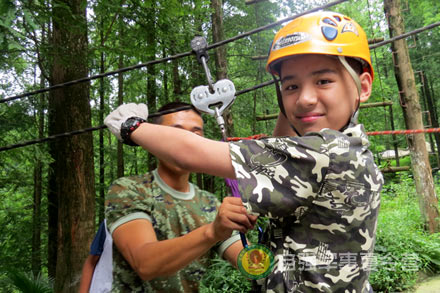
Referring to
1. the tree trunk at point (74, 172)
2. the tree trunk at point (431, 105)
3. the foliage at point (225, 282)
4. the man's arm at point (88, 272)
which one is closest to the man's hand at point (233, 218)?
the man's arm at point (88, 272)

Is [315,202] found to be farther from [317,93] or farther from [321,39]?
[321,39]

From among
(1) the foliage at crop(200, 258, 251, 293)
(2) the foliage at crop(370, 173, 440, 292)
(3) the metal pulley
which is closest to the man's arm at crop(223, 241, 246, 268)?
(3) the metal pulley

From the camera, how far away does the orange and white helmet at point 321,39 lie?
4.36 ft

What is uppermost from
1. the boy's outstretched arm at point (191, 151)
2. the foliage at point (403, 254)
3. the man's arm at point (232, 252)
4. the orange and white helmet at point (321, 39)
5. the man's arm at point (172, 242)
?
the orange and white helmet at point (321, 39)

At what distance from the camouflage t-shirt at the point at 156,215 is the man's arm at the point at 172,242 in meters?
0.08

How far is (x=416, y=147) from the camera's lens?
7.22 m

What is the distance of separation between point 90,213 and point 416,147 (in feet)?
21.3

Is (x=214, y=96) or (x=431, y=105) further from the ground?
(x=431, y=105)

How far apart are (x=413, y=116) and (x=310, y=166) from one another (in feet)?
22.7

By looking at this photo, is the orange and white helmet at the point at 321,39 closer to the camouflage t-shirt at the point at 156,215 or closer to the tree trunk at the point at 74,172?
the camouflage t-shirt at the point at 156,215

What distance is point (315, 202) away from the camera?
46.1 inches

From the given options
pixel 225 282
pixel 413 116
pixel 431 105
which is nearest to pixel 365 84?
pixel 225 282

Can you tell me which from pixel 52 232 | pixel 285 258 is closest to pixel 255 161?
pixel 285 258

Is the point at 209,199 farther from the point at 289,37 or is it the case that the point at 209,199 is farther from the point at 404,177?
the point at 404,177
